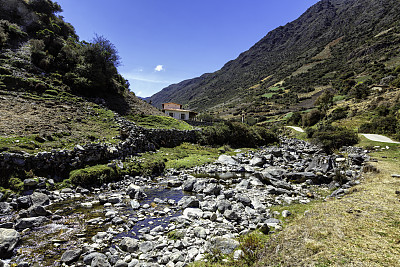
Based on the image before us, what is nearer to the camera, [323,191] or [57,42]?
[323,191]

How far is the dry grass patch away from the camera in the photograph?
4.56m

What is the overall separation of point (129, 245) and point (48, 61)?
35.0 metres

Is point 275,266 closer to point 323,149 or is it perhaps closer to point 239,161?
point 239,161

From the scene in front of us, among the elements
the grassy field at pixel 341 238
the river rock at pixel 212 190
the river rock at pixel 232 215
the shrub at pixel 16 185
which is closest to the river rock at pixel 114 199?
the shrub at pixel 16 185

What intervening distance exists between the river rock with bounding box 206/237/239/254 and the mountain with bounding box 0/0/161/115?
1104 inches

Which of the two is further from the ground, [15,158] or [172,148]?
[15,158]

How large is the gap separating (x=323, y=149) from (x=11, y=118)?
3836 centimetres

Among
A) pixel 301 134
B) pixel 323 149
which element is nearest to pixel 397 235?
pixel 323 149

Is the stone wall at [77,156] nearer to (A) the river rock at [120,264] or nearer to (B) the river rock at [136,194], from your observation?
(B) the river rock at [136,194]

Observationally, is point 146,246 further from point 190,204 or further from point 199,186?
point 199,186

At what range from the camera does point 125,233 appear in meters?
7.98

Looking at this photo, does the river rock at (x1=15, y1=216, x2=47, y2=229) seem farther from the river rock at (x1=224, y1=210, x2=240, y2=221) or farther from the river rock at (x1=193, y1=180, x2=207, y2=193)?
the river rock at (x1=193, y1=180, x2=207, y2=193)

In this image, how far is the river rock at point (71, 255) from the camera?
20.1 feet

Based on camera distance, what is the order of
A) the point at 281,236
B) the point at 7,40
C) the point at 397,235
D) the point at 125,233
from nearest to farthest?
the point at 397,235 → the point at 281,236 → the point at 125,233 → the point at 7,40
